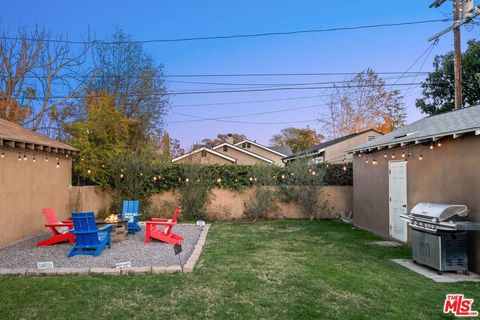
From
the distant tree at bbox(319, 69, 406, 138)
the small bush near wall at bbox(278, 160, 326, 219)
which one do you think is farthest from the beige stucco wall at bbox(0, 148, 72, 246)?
the distant tree at bbox(319, 69, 406, 138)

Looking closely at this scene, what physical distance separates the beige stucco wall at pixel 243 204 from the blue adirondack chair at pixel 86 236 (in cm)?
621

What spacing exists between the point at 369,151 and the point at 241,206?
5.26 m

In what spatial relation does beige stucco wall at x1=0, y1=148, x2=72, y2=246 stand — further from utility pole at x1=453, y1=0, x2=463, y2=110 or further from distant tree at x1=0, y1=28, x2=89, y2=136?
utility pole at x1=453, y1=0, x2=463, y2=110

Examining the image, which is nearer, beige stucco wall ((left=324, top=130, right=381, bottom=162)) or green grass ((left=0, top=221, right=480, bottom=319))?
green grass ((left=0, top=221, right=480, bottom=319))

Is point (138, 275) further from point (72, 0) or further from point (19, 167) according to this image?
point (72, 0)

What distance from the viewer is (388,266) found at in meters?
6.15

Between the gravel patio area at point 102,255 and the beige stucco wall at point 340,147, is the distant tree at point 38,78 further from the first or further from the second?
the beige stucco wall at point 340,147

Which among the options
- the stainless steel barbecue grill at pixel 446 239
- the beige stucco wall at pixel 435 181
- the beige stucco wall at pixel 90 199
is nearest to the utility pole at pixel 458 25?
the beige stucco wall at pixel 435 181

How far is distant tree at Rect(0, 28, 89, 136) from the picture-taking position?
15820 mm

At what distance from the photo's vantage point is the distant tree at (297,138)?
4078cm

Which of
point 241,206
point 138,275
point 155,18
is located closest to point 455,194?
point 138,275

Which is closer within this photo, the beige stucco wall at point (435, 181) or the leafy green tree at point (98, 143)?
the beige stucco wall at point (435, 181)

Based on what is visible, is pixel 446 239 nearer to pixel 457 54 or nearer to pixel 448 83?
pixel 457 54

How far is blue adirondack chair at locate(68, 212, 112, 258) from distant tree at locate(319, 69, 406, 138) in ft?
89.1
